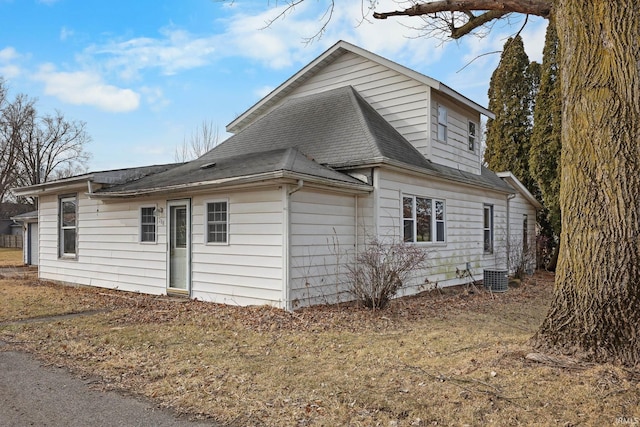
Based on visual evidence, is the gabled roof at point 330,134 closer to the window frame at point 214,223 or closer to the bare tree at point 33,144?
the window frame at point 214,223

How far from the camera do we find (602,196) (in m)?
4.70

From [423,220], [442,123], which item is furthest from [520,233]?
[423,220]

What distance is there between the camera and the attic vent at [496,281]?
1262 cm

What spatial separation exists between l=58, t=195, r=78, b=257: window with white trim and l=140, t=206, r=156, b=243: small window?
9.84 ft

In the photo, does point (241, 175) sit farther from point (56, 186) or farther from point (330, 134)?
point (56, 186)

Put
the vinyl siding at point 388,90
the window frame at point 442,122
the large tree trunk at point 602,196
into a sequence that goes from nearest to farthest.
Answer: the large tree trunk at point 602,196 → the vinyl siding at point 388,90 → the window frame at point 442,122

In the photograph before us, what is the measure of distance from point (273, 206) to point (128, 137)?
1982 cm

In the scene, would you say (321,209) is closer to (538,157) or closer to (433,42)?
(433,42)

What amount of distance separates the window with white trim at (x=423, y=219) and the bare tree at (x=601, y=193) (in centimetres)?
550

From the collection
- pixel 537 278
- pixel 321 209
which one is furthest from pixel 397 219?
pixel 537 278

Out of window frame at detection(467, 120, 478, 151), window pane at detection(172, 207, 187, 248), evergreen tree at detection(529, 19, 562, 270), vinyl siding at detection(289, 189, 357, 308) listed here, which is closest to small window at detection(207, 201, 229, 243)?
window pane at detection(172, 207, 187, 248)

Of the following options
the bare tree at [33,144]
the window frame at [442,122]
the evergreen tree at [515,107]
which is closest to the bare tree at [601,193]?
the window frame at [442,122]

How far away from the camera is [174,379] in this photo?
4621mm

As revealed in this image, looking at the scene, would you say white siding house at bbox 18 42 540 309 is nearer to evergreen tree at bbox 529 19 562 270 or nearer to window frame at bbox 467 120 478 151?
window frame at bbox 467 120 478 151
